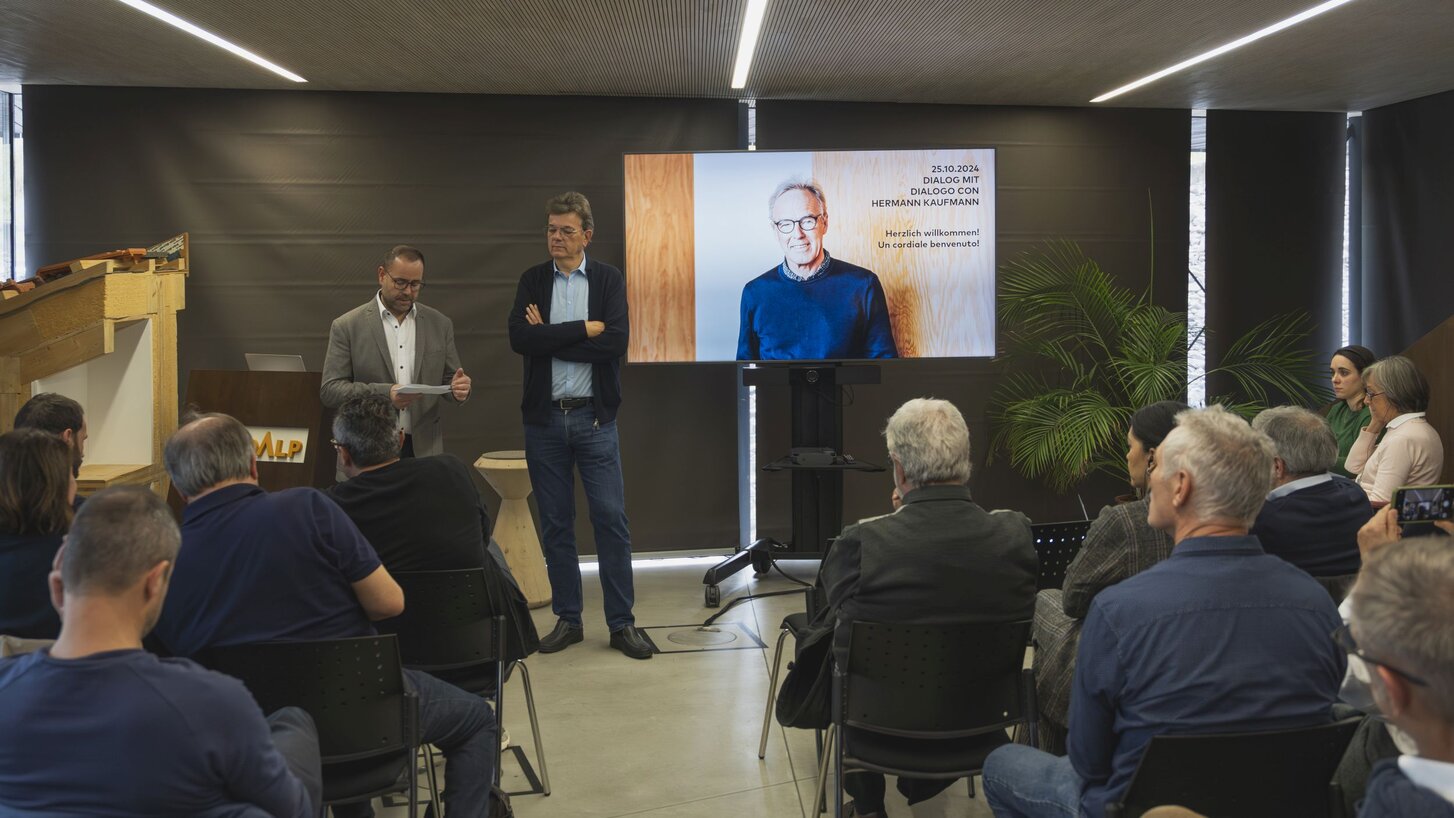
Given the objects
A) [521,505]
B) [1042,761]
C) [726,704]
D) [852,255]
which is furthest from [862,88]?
[1042,761]

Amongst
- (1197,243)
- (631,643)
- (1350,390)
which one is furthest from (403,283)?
(1197,243)

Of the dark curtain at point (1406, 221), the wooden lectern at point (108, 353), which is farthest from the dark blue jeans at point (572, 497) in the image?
the dark curtain at point (1406, 221)

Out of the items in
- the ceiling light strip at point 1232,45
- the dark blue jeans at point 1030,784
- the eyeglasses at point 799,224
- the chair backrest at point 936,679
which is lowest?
the dark blue jeans at point 1030,784

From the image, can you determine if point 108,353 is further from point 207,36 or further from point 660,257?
point 660,257

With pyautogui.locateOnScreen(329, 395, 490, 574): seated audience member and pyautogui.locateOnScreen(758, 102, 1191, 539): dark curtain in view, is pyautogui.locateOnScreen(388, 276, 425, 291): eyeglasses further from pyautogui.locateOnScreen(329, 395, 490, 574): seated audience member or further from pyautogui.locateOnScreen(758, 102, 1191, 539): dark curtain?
pyautogui.locateOnScreen(758, 102, 1191, 539): dark curtain

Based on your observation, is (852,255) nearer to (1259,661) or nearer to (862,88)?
(862,88)

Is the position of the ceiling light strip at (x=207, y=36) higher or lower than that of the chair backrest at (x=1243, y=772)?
higher

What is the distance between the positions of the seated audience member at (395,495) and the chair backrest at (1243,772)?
71.7 inches

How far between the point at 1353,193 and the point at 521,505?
536 cm

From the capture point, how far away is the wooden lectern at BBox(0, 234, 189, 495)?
12.8 ft

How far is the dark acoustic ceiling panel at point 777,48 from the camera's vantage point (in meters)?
4.54

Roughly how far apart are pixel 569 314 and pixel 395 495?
190 centimetres

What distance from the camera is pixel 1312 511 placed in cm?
278

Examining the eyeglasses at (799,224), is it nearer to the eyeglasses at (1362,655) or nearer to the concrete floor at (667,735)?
the concrete floor at (667,735)
